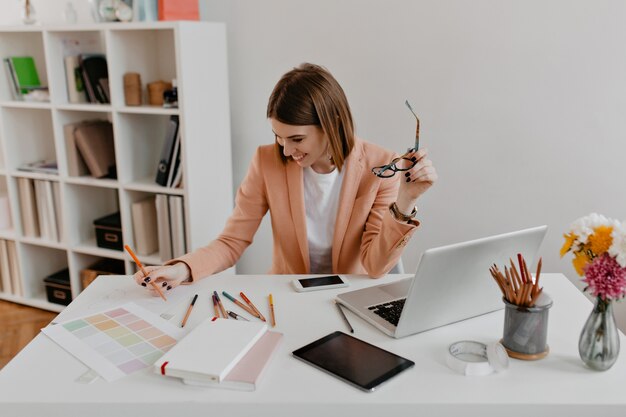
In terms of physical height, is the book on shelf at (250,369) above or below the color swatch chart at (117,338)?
above

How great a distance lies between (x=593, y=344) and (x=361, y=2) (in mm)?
1898

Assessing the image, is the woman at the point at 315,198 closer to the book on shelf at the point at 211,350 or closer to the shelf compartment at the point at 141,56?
the book on shelf at the point at 211,350

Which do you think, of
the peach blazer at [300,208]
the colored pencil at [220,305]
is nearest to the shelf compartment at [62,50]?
the peach blazer at [300,208]

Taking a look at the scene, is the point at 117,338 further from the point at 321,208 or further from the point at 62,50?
the point at 62,50

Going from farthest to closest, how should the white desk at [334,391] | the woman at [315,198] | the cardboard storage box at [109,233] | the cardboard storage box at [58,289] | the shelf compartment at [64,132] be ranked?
the cardboard storage box at [58,289], the cardboard storage box at [109,233], the shelf compartment at [64,132], the woman at [315,198], the white desk at [334,391]


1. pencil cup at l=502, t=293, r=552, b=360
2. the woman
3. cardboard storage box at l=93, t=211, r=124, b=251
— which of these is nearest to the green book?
cardboard storage box at l=93, t=211, r=124, b=251

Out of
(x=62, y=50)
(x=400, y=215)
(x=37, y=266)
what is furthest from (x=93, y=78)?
(x=400, y=215)

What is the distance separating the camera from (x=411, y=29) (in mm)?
2580

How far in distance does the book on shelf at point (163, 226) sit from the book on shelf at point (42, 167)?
612mm

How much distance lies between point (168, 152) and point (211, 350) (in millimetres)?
1717

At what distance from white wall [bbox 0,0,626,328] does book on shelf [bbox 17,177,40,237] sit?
127 cm

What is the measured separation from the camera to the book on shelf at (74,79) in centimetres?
287

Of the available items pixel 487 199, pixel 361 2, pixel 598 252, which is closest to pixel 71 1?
pixel 361 2

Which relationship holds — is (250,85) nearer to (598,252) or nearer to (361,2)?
(361,2)
